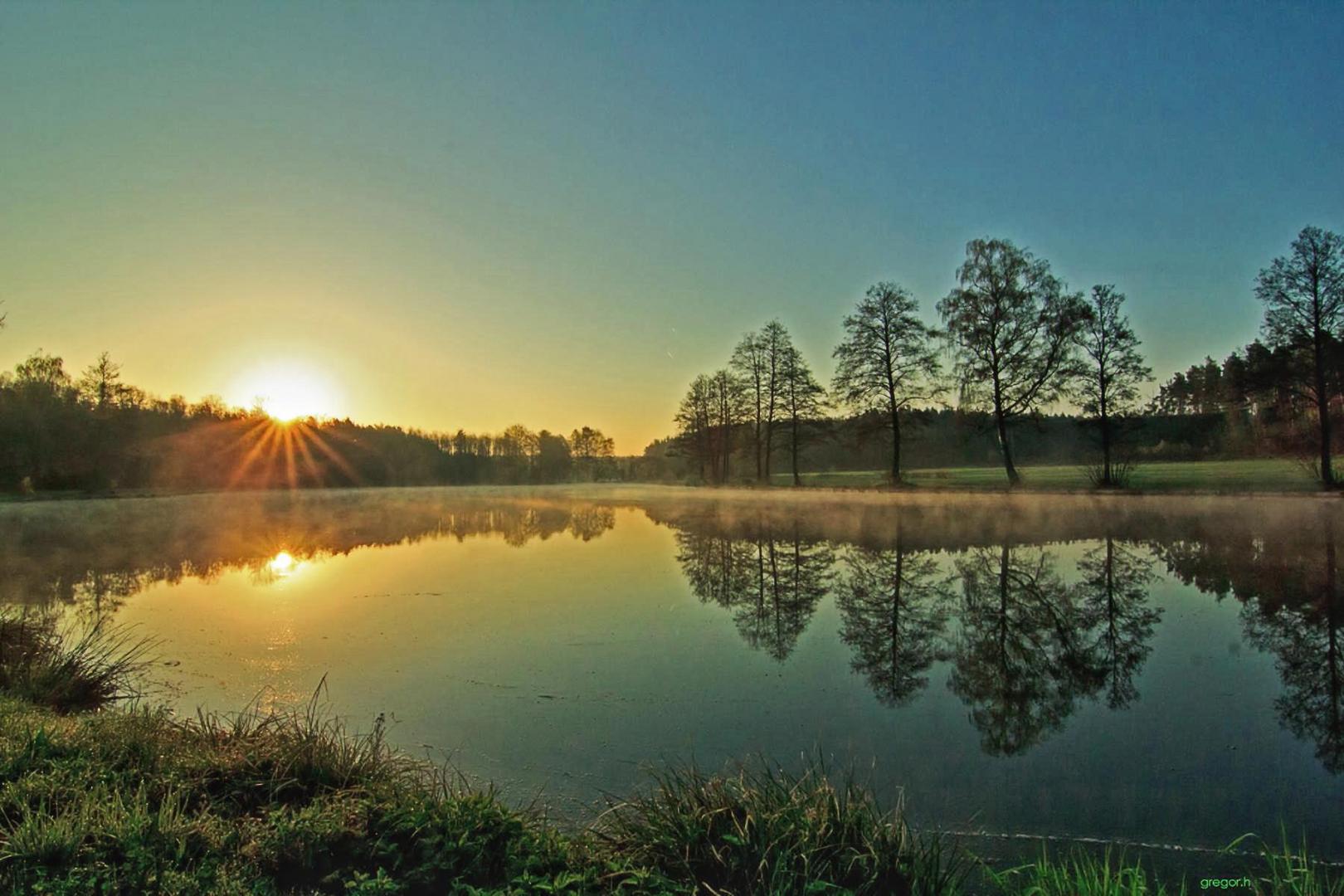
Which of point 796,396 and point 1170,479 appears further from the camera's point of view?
point 796,396

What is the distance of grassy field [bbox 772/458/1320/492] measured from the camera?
84.8 feet

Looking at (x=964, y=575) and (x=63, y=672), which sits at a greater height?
(x=63, y=672)

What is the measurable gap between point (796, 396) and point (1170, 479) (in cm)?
1921

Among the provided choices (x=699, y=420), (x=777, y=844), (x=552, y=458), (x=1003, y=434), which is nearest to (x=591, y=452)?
(x=552, y=458)

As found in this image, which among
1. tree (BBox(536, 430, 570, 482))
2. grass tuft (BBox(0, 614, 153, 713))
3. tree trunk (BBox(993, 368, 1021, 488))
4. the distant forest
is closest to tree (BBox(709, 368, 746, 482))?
the distant forest


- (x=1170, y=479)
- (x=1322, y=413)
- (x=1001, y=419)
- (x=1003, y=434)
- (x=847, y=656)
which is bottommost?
(x=847, y=656)

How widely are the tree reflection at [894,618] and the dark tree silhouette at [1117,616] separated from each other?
1550 mm

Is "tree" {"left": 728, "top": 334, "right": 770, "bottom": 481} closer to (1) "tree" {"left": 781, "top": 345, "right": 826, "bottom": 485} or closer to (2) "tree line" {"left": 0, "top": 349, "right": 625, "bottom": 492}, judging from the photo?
(1) "tree" {"left": 781, "top": 345, "right": 826, "bottom": 485}

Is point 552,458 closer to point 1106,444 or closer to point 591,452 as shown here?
point 591,452

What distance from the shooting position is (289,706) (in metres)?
6.02

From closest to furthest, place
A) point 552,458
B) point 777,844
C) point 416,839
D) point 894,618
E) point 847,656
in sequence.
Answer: point 777,844 < point 416,839 < point 847,656 < point 894,618 < point 552,458

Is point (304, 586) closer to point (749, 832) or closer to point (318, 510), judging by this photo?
point (749, 832)

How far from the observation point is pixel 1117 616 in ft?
28.8

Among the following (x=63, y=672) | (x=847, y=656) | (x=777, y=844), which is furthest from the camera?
(x=847, y=656)
